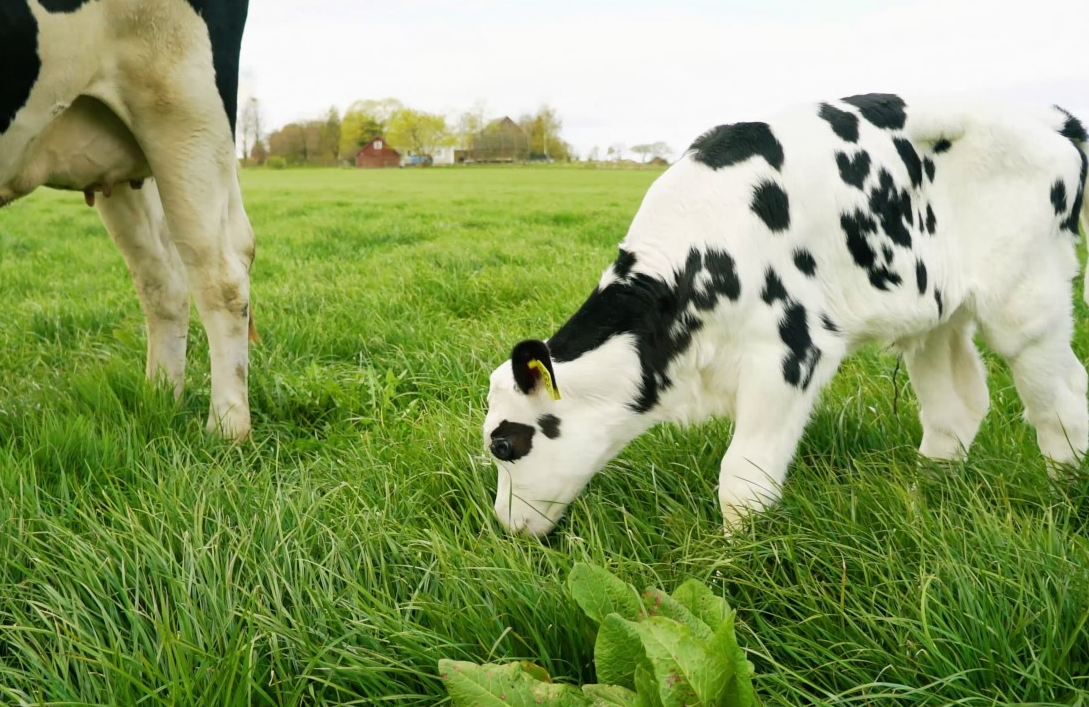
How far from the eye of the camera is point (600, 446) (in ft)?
9.41

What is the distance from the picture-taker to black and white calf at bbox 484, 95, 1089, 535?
2.79 meters

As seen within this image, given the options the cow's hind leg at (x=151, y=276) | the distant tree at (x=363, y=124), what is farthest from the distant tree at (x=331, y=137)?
the cow's hind leg at (x=151, y=276)

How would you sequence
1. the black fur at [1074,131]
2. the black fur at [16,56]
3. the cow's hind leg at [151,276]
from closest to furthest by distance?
the black fur at [16,56] → the black fur at [1074,131] → the cow's hind leg at [151,276]

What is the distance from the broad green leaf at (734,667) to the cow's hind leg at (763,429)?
880 millimetres

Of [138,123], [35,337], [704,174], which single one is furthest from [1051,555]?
[35,337]

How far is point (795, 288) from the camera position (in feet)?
9.40

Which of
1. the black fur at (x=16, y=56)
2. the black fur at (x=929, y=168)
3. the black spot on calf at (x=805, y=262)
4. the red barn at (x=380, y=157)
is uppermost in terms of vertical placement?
the red barn at (x=380, y=157)

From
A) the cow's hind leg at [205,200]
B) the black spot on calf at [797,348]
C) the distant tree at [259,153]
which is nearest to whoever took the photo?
the black spot on calf at [797,348]

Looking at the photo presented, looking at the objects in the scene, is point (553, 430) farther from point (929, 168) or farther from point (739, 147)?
point (929, 168)

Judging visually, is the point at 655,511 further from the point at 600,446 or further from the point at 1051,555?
the point at 1051,555

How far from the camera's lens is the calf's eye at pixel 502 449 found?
2.82m

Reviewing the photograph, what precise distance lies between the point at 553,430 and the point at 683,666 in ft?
3.98

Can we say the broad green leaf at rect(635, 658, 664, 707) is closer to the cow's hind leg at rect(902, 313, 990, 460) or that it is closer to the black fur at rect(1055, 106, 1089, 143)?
the cow's hind leg at rect(902, 313, 990, 460)

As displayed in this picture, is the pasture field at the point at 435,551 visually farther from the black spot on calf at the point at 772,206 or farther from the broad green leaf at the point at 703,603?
the black spot on calf at the point at 772,206
